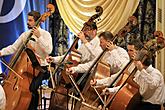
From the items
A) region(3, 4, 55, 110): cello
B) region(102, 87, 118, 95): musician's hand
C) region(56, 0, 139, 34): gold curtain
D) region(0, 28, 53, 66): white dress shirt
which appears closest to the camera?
region(102, 87, 118, 95): musician's hand

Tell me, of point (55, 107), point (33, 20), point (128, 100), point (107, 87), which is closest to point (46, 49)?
point (33, 20)

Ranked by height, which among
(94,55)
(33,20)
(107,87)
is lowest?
(107,87)

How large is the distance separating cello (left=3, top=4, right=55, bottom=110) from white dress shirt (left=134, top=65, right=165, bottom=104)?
3.88ft

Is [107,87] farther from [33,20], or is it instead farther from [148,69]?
[33,20]

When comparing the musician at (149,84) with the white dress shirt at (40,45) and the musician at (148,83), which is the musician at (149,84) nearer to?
the musician at (148,83)

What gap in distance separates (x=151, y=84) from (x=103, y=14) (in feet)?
8.28

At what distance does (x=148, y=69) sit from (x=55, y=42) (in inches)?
131

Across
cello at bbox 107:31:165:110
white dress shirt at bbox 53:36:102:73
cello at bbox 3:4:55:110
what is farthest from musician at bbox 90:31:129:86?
cello at bbox 3:4:55:110

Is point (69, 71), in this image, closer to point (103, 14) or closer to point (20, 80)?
point (20, 80)

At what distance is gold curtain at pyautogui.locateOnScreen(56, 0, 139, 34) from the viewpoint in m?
5.39

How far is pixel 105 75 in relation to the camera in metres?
4.12

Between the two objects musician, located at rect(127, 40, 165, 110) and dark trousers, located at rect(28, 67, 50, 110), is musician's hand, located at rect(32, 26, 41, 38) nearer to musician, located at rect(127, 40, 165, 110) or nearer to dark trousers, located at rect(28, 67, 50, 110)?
dark trousers, located at rect(28, 67, 50, 110)

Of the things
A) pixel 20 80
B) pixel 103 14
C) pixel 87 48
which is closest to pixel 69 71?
pixel 87 48

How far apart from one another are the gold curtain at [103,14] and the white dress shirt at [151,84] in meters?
2.03
